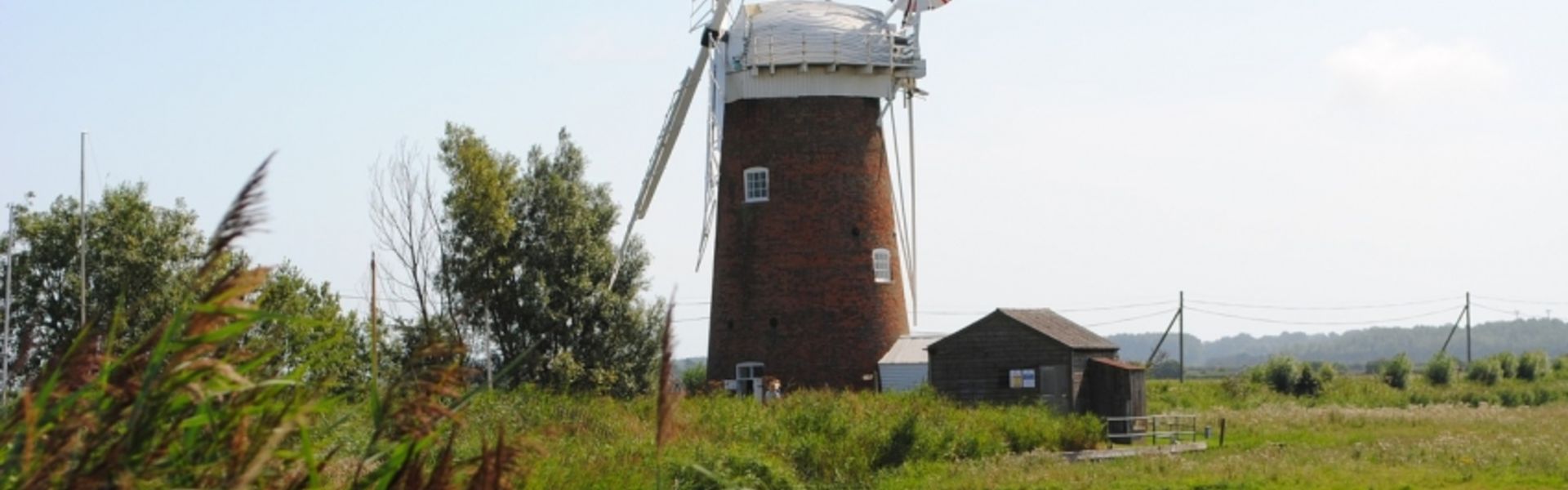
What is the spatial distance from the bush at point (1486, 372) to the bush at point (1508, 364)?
11.5 inches

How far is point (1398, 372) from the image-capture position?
50594 mm

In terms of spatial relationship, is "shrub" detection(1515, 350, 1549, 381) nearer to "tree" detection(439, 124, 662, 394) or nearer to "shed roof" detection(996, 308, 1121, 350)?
"shed roof" detection(996, 308, 1121, 350)

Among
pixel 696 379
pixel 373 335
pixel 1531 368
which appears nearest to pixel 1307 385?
pixel 1531 368

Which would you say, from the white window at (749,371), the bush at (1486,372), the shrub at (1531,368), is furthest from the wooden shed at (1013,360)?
the shrub at (1531,368)

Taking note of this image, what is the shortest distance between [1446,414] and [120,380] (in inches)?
1367

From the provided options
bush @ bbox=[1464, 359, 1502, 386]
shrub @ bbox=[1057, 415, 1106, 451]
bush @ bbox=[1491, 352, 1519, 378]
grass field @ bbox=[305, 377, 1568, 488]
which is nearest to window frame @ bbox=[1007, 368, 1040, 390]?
grass field @ bbox=[305, 377, 1568, 488]

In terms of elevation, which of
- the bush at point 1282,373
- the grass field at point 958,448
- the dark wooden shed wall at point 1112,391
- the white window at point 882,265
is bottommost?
the grass field at point 958,448

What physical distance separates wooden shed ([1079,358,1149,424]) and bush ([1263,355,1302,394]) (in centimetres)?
1650

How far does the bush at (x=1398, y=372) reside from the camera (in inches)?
1969

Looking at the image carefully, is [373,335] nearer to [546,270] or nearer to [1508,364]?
[546,270]

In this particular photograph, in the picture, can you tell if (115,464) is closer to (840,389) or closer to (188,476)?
(188,476)

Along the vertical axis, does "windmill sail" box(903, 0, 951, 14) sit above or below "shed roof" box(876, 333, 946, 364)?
above

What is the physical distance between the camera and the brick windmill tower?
111ft

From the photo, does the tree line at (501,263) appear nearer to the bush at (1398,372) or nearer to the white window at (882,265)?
the white window at (882,265)
